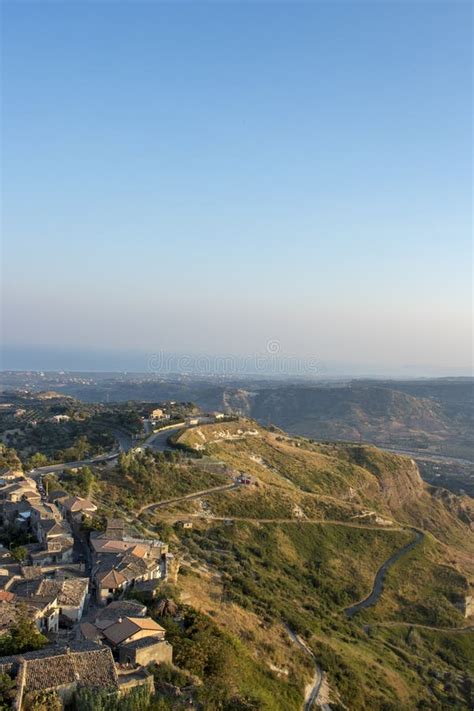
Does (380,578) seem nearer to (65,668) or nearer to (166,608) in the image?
(166,608)

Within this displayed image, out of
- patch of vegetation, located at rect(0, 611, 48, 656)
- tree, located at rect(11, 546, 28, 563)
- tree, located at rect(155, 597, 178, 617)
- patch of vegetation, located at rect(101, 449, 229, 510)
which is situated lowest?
patch of vegetation, located at rect(101, 449, 229, 510)

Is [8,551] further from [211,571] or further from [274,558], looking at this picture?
[274,558]

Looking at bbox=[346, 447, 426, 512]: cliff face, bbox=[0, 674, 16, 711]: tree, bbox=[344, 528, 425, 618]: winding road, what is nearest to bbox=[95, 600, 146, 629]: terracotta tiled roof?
bbox=[0, 674, 16, 711]: tree

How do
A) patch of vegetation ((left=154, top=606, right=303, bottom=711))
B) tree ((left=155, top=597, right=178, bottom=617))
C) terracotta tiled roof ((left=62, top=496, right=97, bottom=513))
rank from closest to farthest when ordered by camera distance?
patch of vegetation ((left=154, top=606, right=303, bottom=711)) → tree ((left=155, top=597, right=178, bottom=617)) → terracotta tiled roof ((left=62, top=496, right=97, bottom=513))

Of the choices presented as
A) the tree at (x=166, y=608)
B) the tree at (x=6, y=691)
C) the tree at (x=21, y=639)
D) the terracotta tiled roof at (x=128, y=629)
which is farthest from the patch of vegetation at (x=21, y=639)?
the tree at (x=166, y=608)

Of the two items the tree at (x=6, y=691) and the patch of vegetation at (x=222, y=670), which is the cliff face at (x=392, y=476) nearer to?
the patch of vegetation at (x=222, y=670)

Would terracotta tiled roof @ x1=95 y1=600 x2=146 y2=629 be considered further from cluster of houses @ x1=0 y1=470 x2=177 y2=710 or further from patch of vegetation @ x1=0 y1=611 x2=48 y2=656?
patch of vegetation @ x1=0 y1=611 x2=48 y2=656

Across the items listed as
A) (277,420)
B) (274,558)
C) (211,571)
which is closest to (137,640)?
(211,571)

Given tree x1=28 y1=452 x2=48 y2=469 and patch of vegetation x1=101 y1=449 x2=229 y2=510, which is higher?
tree x1=28 y1=452 x2=48 y2=469
